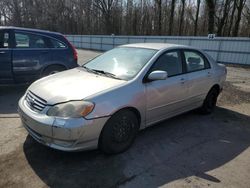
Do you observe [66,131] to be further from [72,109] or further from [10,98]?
[10,98]

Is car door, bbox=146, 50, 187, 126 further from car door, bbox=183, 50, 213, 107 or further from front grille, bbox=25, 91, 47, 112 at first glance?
front grille, bbox=25, 91, 47, 112

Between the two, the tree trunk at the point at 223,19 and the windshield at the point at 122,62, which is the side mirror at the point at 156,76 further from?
the tree trunk at the point at 223,19

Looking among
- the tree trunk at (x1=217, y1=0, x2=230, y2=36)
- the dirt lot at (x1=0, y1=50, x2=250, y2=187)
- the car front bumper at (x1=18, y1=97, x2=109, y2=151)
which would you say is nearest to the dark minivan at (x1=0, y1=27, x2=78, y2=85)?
the dirt lot at (x1=0, y1=50, x2=250, y2=187)

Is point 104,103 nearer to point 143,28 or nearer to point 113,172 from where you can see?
point 113,172

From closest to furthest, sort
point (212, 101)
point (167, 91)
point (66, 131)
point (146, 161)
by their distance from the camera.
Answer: point (66, 131)
point (146, 161)
point (167, 91)
point (212, 101)

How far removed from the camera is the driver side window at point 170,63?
420 centimetres

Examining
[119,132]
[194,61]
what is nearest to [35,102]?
[119,132]

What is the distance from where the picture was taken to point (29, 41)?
6.45 metres

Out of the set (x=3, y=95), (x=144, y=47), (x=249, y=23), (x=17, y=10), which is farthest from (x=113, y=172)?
(x=17, y=10)

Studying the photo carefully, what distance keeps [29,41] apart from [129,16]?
105ft

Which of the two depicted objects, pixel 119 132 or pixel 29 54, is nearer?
pixel 119 132

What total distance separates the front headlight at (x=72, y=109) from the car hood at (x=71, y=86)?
0.28 feet

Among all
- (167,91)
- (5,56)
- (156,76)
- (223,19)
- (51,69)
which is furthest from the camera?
(223,19)

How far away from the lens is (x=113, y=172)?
10.3 feet
